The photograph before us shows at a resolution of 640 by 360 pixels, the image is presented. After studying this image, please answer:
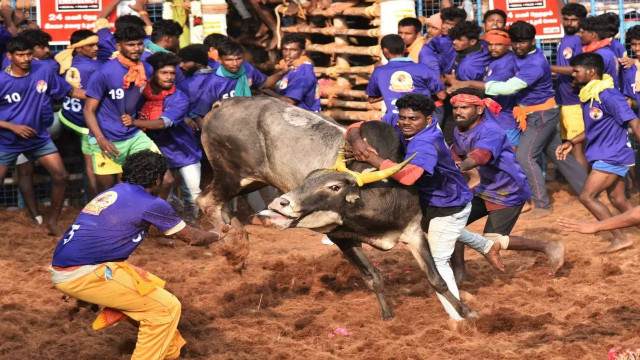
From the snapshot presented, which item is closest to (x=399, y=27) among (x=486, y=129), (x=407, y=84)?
(x=407, y=84)

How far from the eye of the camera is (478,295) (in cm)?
838

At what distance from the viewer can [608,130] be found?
9523 mm

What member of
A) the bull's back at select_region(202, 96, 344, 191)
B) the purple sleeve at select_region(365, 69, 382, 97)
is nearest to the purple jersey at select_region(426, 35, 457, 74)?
the purple sleeve at select_region(365, 69, 382, 97)

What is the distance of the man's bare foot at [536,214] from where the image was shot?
11.2 meters

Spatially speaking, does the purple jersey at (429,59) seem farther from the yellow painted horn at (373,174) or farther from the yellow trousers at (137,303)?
the yellow trousers at (137,303)

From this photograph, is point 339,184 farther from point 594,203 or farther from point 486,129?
point 594,203

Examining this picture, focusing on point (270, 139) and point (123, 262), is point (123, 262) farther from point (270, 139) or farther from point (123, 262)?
point (270, 139)

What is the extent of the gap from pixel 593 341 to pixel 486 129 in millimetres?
1885

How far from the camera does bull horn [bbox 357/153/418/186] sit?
676 cm

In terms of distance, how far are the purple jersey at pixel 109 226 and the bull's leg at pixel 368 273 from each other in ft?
6.17

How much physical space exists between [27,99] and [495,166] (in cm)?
515

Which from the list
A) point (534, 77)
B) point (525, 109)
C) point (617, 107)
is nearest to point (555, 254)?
point (617, 107)

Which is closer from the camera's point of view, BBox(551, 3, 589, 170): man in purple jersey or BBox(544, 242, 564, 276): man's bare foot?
BBox(544, 242, 564, 276): man's bare foot

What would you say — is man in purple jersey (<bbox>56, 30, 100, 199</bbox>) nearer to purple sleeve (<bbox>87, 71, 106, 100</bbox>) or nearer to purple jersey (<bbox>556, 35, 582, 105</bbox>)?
purple sleeve (<bbox>87, 71, 106, 100</bbox>)
